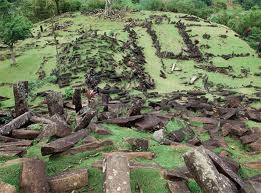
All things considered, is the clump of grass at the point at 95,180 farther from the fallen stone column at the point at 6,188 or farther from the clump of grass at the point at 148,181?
the fallen stone column at the point at 6,188

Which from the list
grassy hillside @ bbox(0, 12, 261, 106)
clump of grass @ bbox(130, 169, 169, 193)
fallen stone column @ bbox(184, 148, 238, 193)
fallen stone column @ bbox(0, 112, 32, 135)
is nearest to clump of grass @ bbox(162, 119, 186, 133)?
fallen stone column @ bbox(0, 112, 32, 135)

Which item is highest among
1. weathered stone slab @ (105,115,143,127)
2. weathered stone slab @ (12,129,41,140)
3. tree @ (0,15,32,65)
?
weathered stone slab @ (12,129,41,140)

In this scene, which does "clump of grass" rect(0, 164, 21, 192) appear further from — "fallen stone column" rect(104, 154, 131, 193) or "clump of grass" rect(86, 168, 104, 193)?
"fallen stone column" rect(104, 154, 131, 193)

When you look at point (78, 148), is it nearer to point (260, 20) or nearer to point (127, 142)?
point (127, 142)

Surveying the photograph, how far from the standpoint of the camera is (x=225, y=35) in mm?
39812

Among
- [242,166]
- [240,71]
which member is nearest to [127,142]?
[242,166]

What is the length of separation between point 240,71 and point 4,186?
90.9ft

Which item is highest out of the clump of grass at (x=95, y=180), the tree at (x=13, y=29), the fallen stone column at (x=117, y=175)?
the fallen stone column at (x=117, y=175)

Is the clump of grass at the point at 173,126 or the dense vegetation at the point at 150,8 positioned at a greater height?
the clump of grass at the point at 173,126

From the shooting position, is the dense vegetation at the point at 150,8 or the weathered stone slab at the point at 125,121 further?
the dense vegetation at the point at 150,8

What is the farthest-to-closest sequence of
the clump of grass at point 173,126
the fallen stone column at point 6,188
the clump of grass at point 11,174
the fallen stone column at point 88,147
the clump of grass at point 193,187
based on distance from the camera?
the clump of grass at point 173,126 < the fallen stone column at point 88,147 < the clump of grass at point 193,187 < the clump of grass at point 11,174 < the fallen stone column at point 6,188

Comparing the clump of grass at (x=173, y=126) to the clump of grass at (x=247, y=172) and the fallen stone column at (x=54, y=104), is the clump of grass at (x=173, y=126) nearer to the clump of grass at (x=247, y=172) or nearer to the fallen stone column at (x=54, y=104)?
the clump of grass at (x=247, y=172)

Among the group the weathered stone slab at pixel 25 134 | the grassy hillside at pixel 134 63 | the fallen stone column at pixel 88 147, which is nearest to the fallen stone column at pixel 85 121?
the grassy hillside at pixel 134 63

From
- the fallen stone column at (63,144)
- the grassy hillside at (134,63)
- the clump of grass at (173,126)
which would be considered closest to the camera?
the fallen stone column at (63,144)
